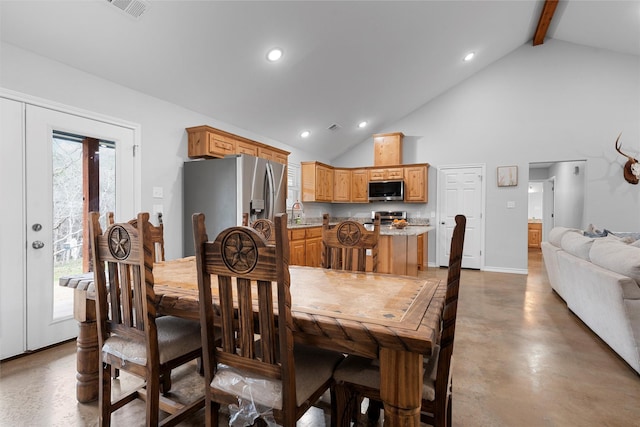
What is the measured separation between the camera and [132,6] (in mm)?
2428

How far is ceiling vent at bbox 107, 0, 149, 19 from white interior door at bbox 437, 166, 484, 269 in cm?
547

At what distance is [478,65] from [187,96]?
5.07 meters

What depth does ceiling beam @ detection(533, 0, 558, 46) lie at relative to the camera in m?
4.56

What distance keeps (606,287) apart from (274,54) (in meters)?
3.72

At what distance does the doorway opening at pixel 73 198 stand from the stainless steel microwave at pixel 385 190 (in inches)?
186

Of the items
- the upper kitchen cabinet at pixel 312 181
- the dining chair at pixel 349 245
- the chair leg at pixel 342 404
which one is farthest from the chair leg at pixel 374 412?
the upper kitchen cabinet at pixel 312 181

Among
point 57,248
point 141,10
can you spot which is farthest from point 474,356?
point 141,10

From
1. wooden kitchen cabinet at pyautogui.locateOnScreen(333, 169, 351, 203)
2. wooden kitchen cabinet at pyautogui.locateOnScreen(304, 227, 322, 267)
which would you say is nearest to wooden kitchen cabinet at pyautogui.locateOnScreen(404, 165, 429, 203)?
wooden kitchen cabinet at pyautogui.locateOnScreen(333, 169, 351, 203)

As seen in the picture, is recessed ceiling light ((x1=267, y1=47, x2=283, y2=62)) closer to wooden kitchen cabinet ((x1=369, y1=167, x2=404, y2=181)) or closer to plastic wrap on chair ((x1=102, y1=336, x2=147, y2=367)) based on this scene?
plastic wrap on chair ((x1=102, y1=336, x2=147, y2=367))

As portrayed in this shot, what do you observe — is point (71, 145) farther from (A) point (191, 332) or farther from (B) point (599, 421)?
A: (B) point (599, 421)

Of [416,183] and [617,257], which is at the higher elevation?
[416,183]

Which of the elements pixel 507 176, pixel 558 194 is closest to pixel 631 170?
pixel 507 176

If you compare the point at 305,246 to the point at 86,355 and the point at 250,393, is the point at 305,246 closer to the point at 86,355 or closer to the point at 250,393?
the point at 86,355

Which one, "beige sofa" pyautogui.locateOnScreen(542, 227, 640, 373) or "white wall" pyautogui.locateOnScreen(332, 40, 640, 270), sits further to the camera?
"white wall" pyautogui.locateOnScreen(332, 40, 640, 270)
